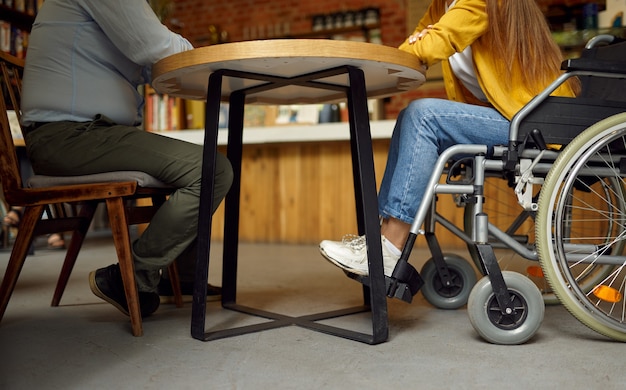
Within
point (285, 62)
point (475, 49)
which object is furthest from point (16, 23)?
point (475, 49)

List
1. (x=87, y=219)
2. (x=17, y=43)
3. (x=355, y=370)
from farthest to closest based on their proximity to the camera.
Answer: (x=17, y=43)
(x=87, y=219)
(x=355, y=370)

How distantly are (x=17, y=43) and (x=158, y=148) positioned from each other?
10.6 ft

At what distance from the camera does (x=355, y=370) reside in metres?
1.15

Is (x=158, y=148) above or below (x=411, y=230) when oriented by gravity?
above

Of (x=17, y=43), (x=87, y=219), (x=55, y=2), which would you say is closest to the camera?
(x=55, y=2)

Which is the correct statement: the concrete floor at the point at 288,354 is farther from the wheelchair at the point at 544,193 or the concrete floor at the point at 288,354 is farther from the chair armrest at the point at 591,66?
the chair armrest at the point at 591,66

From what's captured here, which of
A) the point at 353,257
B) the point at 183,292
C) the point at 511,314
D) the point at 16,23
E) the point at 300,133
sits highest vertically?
the point at 16,23

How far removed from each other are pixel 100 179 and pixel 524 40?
106 centimetres

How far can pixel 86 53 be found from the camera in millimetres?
1552

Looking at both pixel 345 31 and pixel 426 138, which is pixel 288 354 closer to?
pixel 426 138

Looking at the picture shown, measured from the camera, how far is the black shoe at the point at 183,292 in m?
1.88

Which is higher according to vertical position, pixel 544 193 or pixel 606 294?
pixel 544 193

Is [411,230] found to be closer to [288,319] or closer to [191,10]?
[288,319]

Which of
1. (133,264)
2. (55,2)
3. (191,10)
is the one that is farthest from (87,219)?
(191,10)
